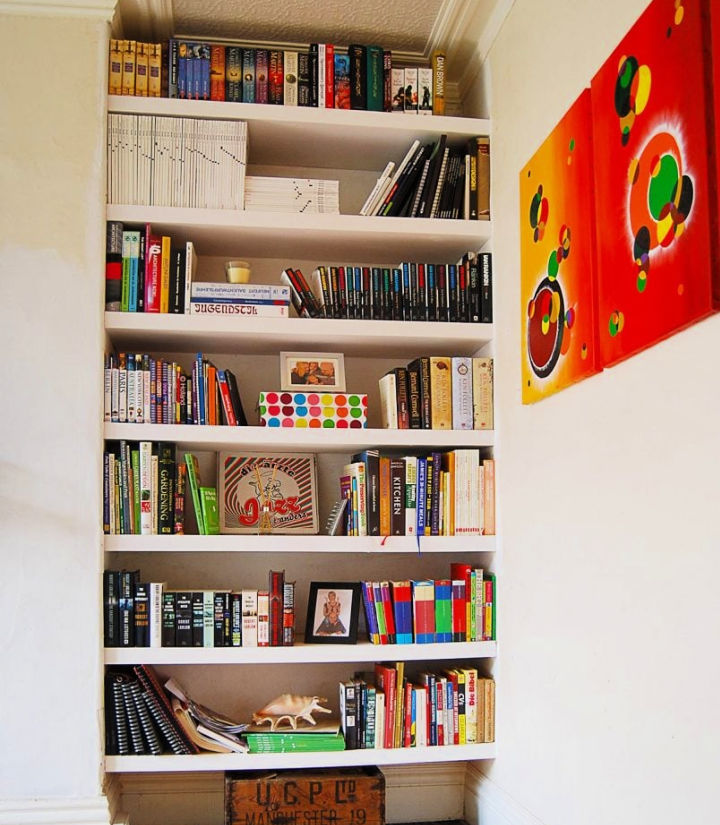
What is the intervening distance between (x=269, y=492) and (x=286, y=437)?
27 cm

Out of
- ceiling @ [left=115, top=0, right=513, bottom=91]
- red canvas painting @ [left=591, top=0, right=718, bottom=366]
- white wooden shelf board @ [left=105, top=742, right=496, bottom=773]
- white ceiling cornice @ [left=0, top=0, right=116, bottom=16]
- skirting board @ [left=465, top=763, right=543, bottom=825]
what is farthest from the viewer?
ceiling @ [left=115, top=0, right=513, bottom=91]

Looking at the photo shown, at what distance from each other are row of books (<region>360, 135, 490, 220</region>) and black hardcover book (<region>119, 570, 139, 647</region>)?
1.39 meters

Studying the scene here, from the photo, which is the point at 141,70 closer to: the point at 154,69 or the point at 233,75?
the point at 154,69

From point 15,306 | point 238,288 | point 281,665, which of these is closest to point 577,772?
point 281,665

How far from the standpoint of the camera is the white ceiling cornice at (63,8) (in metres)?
2.86

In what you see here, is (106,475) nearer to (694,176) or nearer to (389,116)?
(389,116)

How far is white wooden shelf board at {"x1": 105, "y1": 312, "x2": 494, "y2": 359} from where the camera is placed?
2.89 metres

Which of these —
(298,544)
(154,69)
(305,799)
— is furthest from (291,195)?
(305,799)

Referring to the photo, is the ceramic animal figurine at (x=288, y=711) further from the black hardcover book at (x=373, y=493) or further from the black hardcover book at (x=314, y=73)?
the black hardcover book at (x=314, y=73)

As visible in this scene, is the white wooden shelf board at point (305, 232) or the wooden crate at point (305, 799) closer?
the wooden crate at point (305, 799)

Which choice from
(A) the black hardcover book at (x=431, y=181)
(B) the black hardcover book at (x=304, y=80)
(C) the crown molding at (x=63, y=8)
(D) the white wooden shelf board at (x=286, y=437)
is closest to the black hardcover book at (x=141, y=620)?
(D) the white wooden shelf board at (x=286, y=437)

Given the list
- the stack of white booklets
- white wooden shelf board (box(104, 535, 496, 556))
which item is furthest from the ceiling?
white wooden shelf board (box(104, 535, 496, 556))

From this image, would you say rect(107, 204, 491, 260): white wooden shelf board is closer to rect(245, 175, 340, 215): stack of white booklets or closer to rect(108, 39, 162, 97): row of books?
rect(245, 175, 340, 215): stack of white booklets

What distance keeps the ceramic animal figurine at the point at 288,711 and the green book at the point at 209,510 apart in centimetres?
57
